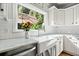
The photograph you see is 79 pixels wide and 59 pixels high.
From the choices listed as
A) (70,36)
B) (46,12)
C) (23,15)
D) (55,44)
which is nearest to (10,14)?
(23,15)

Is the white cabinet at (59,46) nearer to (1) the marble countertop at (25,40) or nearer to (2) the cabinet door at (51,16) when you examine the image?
(1) the marble countertop at (25,40)

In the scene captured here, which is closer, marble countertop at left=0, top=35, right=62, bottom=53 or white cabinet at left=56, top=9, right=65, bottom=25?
marble countertop at left=0, top=35, right=62, bottom=53

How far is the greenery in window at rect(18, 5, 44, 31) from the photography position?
1.41 metres

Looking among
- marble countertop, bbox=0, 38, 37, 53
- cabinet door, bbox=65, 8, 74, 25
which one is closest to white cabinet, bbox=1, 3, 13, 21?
marble countertop, bbox=0, 38, 37, 53

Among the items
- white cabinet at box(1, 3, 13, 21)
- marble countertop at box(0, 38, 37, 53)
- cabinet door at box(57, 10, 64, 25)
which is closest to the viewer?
marble countertop at box(0, 38, 37, 53)

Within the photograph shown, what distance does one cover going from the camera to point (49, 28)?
1.47m

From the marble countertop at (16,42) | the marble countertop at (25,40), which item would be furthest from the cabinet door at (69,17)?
the marble countertop at (16,42)

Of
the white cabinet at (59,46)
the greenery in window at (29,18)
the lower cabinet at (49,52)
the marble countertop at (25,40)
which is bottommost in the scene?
the lower cabinet at (49,52)

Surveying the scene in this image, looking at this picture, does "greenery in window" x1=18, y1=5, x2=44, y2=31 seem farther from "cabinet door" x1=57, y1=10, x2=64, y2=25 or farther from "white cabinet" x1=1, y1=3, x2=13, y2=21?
"cabinet door" x1=57, y1=10, x2=64, y2=25

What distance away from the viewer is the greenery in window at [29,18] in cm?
141

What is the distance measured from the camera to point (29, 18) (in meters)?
1.42

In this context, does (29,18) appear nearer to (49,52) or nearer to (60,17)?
(60,17)

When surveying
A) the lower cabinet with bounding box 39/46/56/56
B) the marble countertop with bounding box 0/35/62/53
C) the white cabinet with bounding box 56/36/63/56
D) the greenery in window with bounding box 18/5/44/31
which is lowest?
the lower cabinet with bounding box 39/46/56/56

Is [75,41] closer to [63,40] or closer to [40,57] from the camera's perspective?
[63,40]
